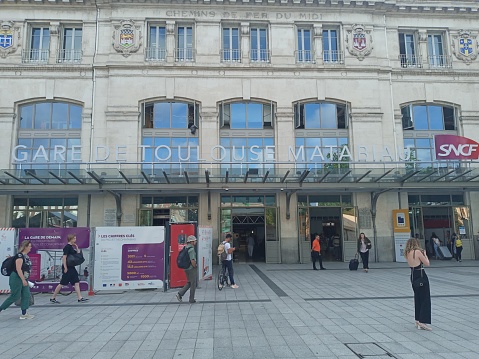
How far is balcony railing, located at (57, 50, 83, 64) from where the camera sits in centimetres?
2079

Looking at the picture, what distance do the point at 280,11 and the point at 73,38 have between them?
12.1 metres

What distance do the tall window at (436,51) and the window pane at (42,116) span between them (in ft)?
73.7

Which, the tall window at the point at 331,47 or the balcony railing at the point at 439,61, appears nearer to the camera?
the tall window at the point at 331,47

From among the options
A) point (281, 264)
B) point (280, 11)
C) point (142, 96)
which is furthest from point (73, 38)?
point (281, 264)

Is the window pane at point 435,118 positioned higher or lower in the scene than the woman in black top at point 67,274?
higher

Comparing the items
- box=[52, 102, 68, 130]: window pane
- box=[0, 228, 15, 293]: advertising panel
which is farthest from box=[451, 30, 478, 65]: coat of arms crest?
box=[0, 228, 15, 293]: advertising panel

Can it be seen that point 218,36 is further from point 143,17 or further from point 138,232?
point 138,232

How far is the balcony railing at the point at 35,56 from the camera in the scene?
20.6 m

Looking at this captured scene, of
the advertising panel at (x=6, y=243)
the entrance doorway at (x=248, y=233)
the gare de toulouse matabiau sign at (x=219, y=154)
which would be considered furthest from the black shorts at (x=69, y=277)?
the entrance doorway at (x=248, y=233)

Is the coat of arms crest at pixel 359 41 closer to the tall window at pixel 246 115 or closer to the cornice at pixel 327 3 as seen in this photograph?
the cornice at pixel 327 3

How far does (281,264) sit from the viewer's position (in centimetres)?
1916

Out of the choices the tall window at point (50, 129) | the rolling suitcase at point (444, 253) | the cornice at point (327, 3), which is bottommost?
the rolling suitcase at point (444, 253)

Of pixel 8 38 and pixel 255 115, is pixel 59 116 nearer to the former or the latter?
pixel 8 38

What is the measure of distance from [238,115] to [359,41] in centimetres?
836
